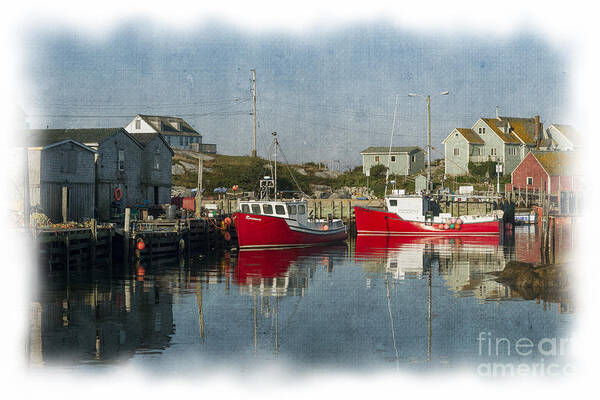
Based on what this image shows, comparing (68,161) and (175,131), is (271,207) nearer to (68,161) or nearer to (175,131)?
(68,161)

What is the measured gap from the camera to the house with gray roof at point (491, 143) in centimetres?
8869

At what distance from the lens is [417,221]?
182 ft

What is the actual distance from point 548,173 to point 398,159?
74.6 ft

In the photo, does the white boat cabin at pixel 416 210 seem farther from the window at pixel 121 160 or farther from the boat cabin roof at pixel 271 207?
the window at pixel 121 160

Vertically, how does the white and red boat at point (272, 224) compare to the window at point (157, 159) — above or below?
below

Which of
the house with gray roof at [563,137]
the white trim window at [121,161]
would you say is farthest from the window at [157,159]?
the house with gray roof at [563,137]

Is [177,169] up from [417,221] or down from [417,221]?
up

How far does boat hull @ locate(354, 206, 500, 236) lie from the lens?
54906 millimetres

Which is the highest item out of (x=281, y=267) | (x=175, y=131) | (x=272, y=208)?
(x=175, y=131)

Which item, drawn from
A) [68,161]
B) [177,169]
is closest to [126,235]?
[68,161]

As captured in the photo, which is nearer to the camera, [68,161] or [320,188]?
[68,161]

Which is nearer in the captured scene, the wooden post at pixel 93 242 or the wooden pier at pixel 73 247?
the wooden pier at pixel 73 247

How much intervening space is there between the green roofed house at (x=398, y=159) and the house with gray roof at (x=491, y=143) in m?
3.96

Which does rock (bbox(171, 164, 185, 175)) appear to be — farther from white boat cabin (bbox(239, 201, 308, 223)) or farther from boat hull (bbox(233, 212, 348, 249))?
boat hull (bbox(233, 212, 348, 249))
